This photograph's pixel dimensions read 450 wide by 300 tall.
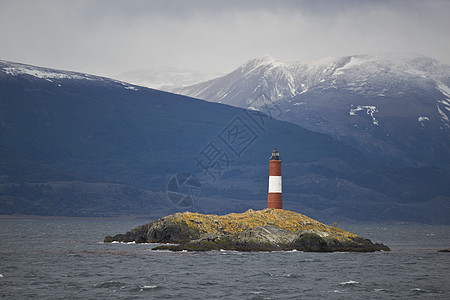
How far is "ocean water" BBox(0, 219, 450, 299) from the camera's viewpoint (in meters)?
54.7

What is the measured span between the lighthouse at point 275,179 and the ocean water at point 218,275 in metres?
11.0

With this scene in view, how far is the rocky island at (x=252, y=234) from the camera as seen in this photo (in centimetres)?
8781

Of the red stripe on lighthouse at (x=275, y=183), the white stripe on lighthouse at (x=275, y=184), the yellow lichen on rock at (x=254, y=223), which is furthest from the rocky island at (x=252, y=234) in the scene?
the white stripe on lighthouse at (x=275, y=184)

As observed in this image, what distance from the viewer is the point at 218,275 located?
64562mm

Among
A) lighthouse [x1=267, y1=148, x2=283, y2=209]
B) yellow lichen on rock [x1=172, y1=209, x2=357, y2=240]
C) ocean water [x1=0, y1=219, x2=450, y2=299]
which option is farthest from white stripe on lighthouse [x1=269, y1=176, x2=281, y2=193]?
ocean water [x1=0, y1=219, x2=450, y2=299]

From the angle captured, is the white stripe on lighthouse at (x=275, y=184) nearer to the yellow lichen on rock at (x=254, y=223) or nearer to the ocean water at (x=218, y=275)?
the yellow lichen on rock at (x=254, y=223)

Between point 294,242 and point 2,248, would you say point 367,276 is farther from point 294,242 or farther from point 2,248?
point 2,248

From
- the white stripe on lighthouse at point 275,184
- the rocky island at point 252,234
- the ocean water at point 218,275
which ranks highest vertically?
the white stripe on lighthouse at point 275,184

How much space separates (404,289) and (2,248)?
55245mm

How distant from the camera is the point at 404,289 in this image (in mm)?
57906

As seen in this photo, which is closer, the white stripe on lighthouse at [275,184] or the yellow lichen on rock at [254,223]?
the white stripe on lighthouse at [275,184]

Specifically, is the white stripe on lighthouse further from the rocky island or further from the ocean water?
the ocean water

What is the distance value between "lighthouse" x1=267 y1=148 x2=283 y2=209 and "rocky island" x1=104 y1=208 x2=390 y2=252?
140 centimetres

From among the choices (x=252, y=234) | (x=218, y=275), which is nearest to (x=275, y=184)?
(x=252, y=234)
